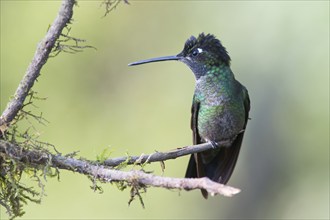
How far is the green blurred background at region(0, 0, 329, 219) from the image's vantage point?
6.98m

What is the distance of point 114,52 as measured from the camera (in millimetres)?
8328

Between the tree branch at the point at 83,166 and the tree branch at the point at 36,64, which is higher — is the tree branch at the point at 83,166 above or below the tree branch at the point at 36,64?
below

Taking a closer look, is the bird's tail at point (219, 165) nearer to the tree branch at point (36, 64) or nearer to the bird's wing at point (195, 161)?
the bird's wing at point (195, 161)

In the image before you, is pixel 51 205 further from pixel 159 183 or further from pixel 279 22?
pixel 159 183

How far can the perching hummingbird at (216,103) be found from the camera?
398 cm

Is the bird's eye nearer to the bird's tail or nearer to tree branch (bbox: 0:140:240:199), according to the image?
the bird's tail

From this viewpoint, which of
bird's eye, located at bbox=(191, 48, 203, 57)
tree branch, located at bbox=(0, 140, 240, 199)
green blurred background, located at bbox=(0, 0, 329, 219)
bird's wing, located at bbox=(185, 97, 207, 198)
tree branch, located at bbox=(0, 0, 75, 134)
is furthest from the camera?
green blurred background, located at bbox=(0, 0, 329, 219)

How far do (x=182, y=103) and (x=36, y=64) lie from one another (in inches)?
214

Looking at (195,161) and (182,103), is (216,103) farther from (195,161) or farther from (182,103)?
(182,103)

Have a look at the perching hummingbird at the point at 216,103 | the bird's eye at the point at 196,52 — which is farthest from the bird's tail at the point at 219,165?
the bird's eye at the point at 196,52

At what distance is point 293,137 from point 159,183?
585cm

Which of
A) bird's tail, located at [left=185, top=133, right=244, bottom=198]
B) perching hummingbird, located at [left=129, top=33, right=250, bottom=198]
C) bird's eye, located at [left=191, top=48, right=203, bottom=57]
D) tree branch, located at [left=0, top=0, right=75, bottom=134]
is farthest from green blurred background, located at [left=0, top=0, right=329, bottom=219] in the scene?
tree branch, located at [left=0, top=0, right=75, bottom=134]

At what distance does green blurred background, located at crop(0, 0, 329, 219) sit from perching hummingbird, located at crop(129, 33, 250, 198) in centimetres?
247

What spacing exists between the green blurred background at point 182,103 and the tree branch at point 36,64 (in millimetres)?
4349
